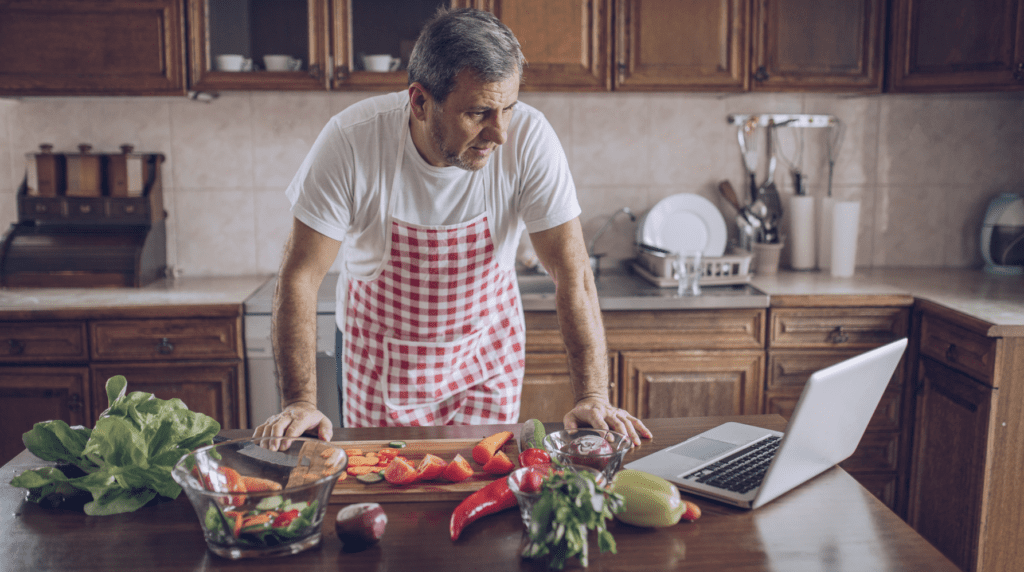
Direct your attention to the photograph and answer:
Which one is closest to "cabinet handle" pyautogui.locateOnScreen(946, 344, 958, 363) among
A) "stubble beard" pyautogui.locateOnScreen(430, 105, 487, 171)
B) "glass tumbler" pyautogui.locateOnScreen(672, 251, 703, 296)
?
"glass tumbler" pyautogui.locateOnScreen(672, 251, 703, 296)

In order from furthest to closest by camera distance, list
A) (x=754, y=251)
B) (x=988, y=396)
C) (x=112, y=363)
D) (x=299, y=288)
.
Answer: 1. (x=754, y=251)
2. (x=112, y=363)
3. (x=988, y=396)
4. (x=299, y=288)

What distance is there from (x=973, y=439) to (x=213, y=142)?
2.60 meters

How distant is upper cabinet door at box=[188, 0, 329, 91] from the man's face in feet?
4.28

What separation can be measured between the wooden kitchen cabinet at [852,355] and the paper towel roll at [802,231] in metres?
0.52

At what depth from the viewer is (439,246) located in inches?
63.4

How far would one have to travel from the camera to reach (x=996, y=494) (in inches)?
81.9

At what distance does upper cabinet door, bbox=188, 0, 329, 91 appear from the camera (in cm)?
250

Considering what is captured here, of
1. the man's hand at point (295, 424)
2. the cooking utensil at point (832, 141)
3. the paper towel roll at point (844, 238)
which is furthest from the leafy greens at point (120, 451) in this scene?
the cooking utensil at point (832, 141)

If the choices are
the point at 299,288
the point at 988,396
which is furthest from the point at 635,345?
the point at 299,288

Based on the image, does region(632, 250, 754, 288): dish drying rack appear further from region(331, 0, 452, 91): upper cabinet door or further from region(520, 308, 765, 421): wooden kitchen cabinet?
region(331, 0, 452, 91): upper cabinet door

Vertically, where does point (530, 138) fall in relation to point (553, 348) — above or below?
above

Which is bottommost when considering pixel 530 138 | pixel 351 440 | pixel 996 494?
pixel 996 494

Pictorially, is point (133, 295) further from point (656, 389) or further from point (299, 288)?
point (656, 389)

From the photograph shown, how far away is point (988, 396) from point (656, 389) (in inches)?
34.9
